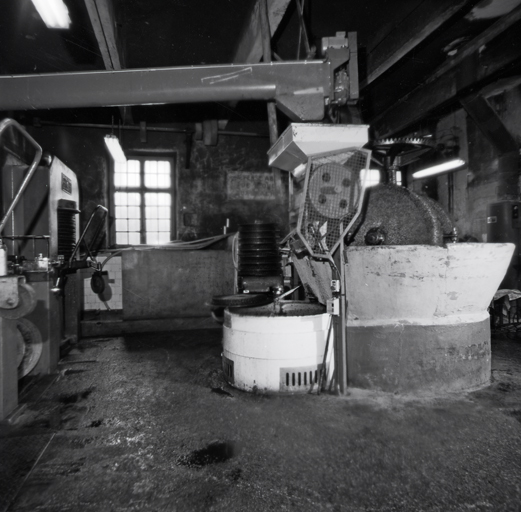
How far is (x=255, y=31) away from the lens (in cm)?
481

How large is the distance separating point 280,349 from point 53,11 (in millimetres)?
4246

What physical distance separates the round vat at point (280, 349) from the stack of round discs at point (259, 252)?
1.38 metres

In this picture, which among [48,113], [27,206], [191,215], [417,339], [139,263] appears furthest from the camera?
[191,215]

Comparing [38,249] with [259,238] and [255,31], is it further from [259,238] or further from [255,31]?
[255,31]

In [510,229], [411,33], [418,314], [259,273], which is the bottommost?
[418,314]

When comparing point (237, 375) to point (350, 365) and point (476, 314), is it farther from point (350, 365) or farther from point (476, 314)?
point (476, 314)

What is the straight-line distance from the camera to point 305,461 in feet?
7.63

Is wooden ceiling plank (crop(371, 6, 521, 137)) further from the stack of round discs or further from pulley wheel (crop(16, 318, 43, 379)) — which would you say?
pulley wheel (crop(16, 318, 43, 379))

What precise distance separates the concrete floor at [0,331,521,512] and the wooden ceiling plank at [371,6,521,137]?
4462mm

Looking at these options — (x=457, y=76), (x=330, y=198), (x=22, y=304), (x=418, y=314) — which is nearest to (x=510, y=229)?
(x=457, y=76)

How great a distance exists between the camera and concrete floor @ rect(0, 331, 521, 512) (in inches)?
78.1

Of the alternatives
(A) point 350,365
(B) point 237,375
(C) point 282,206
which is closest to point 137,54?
(C) point 282,206

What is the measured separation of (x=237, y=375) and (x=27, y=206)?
3.36 metres

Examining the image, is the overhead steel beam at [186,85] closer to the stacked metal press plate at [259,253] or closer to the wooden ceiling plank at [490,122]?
the stacked metal press plate at [259,253]
